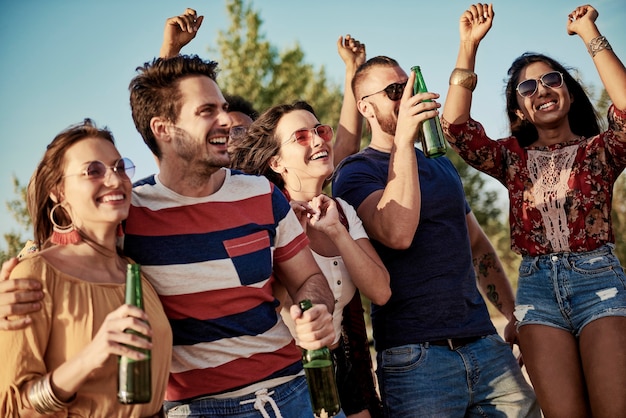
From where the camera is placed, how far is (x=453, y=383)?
3762mm

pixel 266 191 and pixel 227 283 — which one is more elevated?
pixel 266 191

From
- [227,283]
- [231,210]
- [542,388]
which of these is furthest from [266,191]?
[542,388]

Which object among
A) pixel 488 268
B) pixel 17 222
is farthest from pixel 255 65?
pixel 488 268

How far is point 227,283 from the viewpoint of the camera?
2971 mm

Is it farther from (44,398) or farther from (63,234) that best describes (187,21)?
(44,398)

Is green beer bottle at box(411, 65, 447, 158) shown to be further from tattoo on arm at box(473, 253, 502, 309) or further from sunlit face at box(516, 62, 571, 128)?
tattoo on arm at box(473, 253, 502, 309)

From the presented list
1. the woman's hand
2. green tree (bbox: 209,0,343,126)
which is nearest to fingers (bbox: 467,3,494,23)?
the woman's hand

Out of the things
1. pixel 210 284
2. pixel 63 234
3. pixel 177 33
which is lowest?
pixel 210 284

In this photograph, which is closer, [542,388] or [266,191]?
[266,191]

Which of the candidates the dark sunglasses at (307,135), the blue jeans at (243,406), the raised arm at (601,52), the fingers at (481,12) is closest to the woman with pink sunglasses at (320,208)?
the dark sunglasses at (307,135)

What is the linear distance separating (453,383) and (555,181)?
1282 mm

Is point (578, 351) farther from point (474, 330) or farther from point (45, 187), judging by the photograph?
point (45, 187)

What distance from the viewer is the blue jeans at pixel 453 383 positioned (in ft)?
12.3

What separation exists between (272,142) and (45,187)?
5.22 feet
